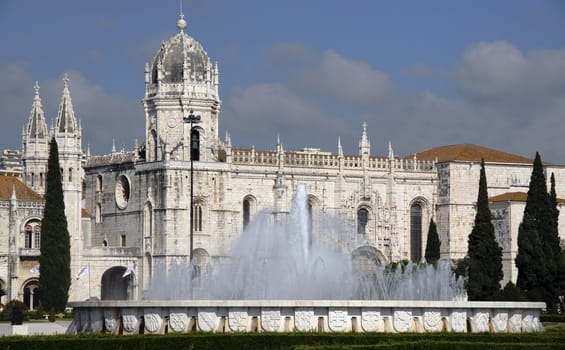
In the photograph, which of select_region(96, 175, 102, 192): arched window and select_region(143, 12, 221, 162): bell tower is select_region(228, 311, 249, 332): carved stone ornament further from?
select_region(96, 175, 102, 192): arched window

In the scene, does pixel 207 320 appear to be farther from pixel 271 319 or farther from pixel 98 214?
pixel 98 214

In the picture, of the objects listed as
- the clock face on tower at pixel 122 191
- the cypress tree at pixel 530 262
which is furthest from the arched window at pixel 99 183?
the cypress tree at pixel 530 262

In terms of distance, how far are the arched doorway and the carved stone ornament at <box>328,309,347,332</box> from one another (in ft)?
142

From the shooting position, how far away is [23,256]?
8150 centimetres

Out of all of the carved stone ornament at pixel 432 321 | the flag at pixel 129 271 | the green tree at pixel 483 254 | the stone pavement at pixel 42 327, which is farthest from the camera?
the flag at pixel 129 271

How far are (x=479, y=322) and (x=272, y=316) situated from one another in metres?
7.14

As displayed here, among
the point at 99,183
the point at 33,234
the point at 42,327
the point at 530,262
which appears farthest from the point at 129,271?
the point at 42,327

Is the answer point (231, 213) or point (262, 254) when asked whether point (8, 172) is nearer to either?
point (231, 213)

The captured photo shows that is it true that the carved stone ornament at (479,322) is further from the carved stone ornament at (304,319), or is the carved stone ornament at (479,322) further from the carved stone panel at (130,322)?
the carved stone panel at (130,322)

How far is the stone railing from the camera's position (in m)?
88.2

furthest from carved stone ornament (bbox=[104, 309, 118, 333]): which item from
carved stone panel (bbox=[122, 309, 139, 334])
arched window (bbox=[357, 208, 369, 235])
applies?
arched window (bbox=[357, 208, 369, 235])

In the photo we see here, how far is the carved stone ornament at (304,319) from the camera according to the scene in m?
44.3

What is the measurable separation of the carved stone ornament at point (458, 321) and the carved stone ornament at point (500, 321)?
1171mm

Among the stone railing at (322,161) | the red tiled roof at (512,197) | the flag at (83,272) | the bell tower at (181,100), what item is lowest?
the flag at (83,272)
